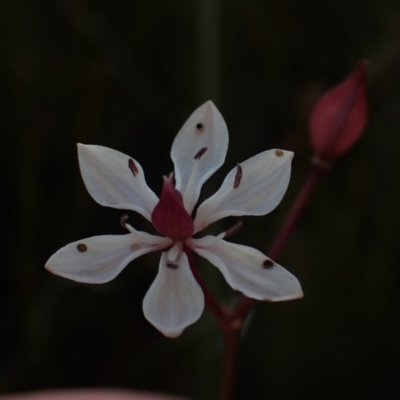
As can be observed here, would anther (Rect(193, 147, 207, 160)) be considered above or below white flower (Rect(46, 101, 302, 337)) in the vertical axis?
above

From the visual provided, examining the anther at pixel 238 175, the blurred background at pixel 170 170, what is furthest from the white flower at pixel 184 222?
the blurred background at pixel 170 170

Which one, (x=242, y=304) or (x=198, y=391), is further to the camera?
(x=198, y=391)

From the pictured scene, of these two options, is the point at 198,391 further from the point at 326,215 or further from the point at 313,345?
the point at 326,215

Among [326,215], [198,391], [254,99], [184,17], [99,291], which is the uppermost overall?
[184,17]

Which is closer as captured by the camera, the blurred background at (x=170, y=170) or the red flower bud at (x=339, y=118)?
the red flower bud at (x=339, y=118)

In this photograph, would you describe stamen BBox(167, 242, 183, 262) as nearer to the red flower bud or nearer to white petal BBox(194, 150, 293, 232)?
white petal BBox(194, 150, 293, 232)

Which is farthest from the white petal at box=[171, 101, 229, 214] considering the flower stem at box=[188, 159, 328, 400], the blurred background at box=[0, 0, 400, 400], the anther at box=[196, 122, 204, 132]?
the blurred background at box=[0, 0, 400, 400]

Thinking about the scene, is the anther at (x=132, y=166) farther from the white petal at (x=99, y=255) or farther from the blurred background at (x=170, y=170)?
the blurred background at (x=170, y=170)

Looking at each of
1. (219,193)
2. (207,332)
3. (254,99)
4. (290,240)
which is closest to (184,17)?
(254,99)
